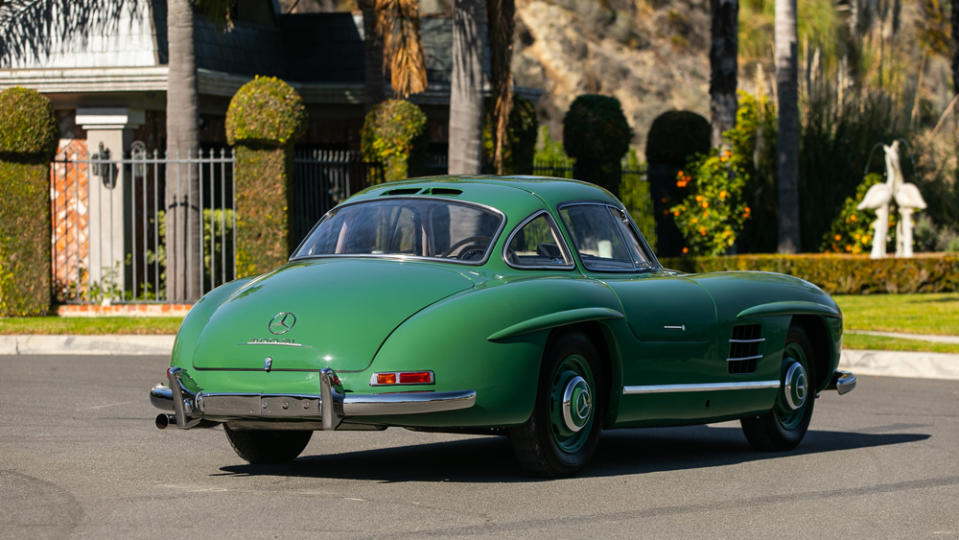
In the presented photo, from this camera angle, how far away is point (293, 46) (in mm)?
28750

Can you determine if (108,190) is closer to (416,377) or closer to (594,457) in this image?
(594,457)

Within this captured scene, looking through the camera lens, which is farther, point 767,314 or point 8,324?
point 8,324

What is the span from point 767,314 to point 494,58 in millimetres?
13974

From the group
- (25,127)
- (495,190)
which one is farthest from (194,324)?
(25,127)

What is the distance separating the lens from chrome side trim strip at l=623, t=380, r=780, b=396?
8.01 meters

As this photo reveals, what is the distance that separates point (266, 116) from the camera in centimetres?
1978

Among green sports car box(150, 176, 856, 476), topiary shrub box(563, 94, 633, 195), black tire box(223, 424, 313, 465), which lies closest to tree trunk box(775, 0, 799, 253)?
topiary shrub box(563, 94, 633, 195)

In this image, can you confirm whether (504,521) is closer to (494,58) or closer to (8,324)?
(8,324)

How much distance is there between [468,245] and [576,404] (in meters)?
1.06

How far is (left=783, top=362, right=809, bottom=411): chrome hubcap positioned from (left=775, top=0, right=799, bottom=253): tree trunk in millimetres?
18075

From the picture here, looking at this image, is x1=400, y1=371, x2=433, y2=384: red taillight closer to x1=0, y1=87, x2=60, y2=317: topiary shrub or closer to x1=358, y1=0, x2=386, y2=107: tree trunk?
x1=0, y1=87, x2=60, y2=317: topiary shrub

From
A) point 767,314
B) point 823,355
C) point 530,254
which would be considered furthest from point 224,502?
point 823,355

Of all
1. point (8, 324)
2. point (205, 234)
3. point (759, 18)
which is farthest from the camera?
point (759, 18)

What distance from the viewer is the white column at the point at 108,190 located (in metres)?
22.2
